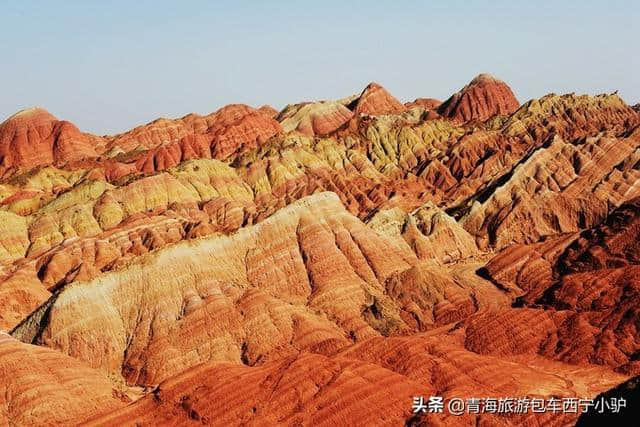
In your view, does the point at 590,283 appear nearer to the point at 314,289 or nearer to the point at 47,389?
the point at 314,289

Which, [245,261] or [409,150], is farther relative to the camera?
[409,150]

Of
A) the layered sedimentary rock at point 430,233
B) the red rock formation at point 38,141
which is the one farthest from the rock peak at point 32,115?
the layered sedimentary rock at point 430,233

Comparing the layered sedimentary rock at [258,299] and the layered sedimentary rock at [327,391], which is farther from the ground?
the layered sedimentary rock at [258,299]

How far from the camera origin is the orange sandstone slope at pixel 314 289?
5053 centimetres

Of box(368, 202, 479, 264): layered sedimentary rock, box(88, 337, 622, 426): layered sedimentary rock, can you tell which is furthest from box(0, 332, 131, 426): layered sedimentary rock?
box(368, 202, 479, 264): layered sedimentary rock

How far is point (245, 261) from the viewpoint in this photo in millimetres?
80812

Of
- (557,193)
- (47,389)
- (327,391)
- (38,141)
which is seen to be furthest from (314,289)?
(38,141)

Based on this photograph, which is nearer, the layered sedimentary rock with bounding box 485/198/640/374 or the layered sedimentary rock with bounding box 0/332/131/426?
the layered sedimentary rock with bounding box 0/332/131/426

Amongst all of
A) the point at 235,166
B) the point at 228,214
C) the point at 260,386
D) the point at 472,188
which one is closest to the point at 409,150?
the point at 472,188

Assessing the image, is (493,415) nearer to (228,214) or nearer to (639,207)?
(639,207)

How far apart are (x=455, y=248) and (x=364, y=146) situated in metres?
79.0

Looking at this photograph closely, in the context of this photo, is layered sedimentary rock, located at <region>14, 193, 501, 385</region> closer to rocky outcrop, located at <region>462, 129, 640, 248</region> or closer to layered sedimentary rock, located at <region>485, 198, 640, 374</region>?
layered sedimentary rock, located at <region>485, 198, 640, 374</region>

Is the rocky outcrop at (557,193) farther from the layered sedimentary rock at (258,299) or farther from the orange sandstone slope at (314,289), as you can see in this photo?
the layered sedimentary rock at (258,299)

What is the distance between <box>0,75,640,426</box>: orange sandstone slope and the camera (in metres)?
50.5
